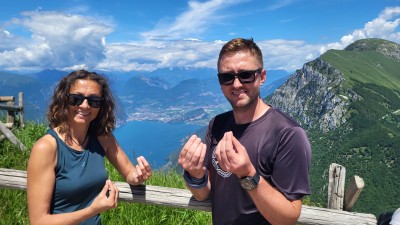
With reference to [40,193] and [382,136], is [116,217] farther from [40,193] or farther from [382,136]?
[382,136]

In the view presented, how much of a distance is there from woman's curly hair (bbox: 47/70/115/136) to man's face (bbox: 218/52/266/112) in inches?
48.3

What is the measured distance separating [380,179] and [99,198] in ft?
559

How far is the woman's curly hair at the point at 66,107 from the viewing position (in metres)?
2.99

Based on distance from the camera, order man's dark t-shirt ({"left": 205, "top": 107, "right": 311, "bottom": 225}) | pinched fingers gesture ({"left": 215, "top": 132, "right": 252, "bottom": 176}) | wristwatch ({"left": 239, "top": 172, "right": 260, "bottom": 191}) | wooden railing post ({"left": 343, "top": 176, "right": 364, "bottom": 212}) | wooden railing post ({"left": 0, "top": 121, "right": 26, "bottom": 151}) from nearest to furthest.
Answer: pinched fingers gesture ({"left": 215, "top": 132, "right": 252, "bottom": 176}) → wristwatch ({"left": 239, "top": 172, "right": 260, "bottom": 191}) → man's dark t-shirt ({"left": 205, "top": 107, "right": 311, "bottom": 225}) → wooden railing post ({"left": 343, "top": 176, "right": 364, "bottom": 212}) → wooden railing post ({"left": 0, "top": 121, "right": 26, "bottom": 151})

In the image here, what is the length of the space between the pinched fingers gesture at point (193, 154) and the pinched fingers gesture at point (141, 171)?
71 centimetres

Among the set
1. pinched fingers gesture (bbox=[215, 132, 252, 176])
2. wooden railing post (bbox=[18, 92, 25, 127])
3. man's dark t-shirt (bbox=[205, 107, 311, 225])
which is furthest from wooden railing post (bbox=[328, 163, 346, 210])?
wooden railing post (bbox=[18, 92, 25, 127])

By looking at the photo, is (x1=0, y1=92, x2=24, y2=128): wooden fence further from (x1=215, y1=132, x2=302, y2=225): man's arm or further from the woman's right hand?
(x1=215, y1=132, x2=302, y2=225): man's arm

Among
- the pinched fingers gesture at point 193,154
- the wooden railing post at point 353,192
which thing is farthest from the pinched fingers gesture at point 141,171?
the wooden railing post at point 353,192

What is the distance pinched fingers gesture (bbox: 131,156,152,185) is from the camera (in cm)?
303

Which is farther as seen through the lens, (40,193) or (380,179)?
(380,179)

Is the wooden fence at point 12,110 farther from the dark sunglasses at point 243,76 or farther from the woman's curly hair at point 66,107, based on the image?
the dark sunglasses at point 243,76

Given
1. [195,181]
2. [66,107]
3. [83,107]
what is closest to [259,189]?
[195,181]

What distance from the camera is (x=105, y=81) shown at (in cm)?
328

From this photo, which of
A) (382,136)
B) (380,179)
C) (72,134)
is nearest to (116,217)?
(72,134)
